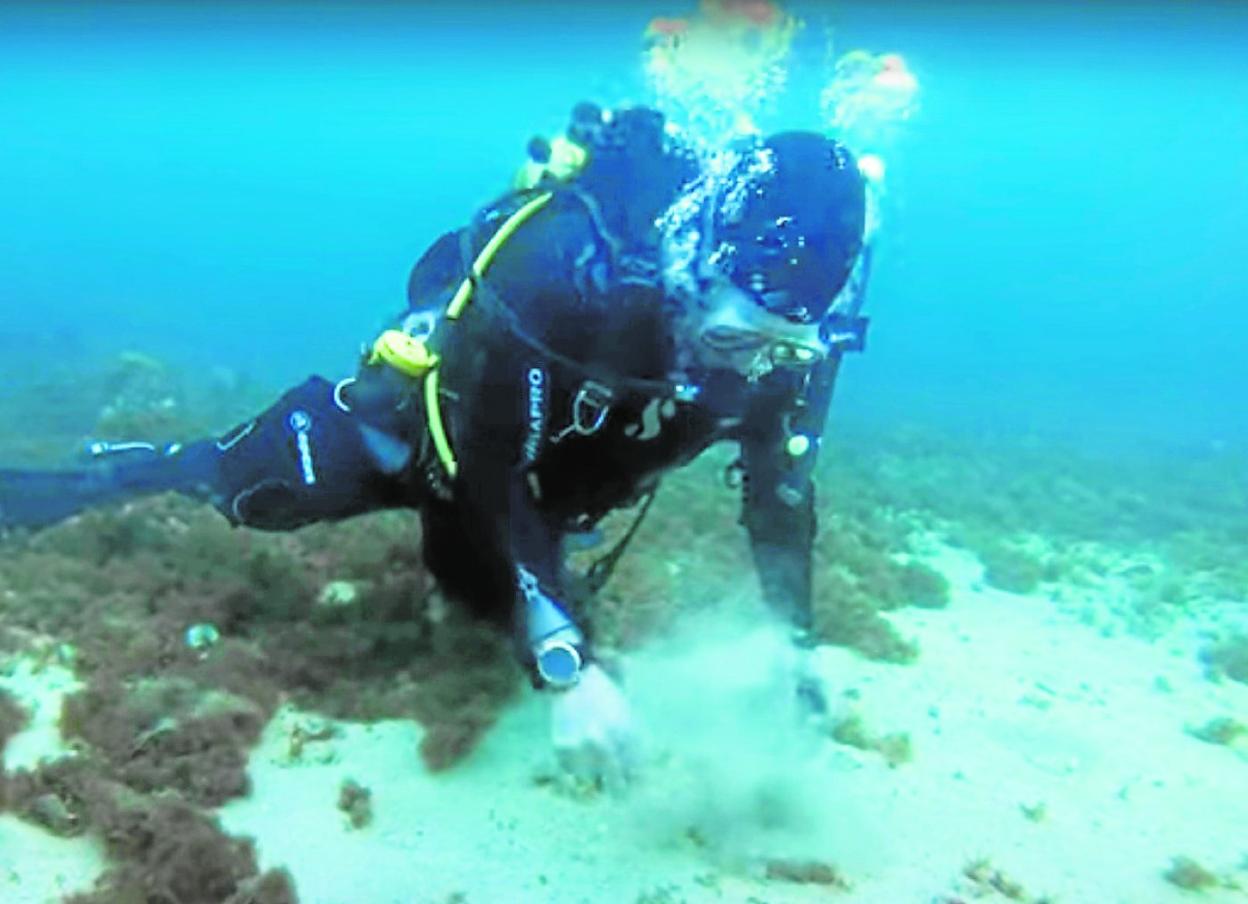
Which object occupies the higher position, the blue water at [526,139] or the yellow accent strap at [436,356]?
the yellow accent strap at [436,356]

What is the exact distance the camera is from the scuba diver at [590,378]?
12.7 feet

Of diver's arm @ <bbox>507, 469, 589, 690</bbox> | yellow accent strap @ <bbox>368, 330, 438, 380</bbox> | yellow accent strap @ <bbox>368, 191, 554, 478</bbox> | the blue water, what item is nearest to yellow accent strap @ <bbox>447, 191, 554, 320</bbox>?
yellow accent strap @ <bbox>368, 191, 554, 478</bbox>

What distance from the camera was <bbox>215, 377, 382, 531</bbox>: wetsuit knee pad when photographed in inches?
215

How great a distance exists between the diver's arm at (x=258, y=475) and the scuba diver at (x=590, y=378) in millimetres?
15

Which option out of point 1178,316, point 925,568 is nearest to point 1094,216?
point 1178,316

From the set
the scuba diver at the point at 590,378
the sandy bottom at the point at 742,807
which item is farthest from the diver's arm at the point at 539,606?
the sandy bottom at the point at 742,807

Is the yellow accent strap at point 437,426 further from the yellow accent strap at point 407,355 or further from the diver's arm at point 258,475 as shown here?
the diver's arm at point 258,475

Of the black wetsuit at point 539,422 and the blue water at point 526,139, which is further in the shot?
the blue water at point 526,139

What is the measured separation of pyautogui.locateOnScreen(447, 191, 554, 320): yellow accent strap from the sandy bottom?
2025 millimetres

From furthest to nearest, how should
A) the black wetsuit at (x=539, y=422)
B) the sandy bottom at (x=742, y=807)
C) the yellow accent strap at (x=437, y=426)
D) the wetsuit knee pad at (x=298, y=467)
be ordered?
the wetsuit knee pad at (x=298, y=467) → the yellow accent strap at (x=437, y=426) → the sandy bottom at (x=742, y=807) → the black wetsuit at (x=539, y=422)

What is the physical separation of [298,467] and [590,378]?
1953 millimetres

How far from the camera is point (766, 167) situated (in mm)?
3857

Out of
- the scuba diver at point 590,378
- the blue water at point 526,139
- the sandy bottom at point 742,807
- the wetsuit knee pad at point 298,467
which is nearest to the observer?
the scuba diver at point 590,378

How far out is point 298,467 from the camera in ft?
18.0
